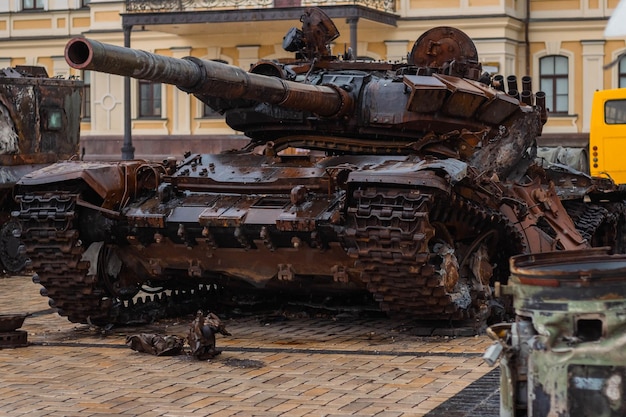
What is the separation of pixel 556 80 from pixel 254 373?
88.8 ft

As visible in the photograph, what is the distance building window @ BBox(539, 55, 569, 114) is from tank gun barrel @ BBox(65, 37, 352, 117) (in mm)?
23883

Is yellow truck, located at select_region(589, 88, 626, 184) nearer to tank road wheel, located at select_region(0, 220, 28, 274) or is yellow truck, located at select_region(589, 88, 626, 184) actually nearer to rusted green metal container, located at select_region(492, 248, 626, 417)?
tank road wheel, located at select_region(0, 220, 28, 274)

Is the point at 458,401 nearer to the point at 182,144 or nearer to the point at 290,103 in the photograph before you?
the point at 290,103

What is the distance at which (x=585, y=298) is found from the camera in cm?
576

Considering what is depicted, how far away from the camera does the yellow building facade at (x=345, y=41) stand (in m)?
33.8

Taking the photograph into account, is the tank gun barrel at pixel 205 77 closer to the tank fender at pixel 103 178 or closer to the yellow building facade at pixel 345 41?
the tank fender at pixel 103 178

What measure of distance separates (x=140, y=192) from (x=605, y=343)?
651 centimetres

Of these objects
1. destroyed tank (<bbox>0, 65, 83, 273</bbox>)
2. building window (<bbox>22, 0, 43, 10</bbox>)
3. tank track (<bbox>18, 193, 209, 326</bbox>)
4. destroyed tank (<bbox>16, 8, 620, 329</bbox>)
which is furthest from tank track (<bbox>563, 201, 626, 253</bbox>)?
building window (<bbox>22, 0, 43, 10</bbox>)

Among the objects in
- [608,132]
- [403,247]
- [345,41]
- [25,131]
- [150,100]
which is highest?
[345,41]

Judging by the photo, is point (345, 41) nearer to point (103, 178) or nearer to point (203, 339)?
point (103, 178)

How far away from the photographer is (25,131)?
17.5 metres

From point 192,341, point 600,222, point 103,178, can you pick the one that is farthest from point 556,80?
point 192,341

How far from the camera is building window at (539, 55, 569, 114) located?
34625mm

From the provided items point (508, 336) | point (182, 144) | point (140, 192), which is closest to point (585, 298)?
point (508, 336)
